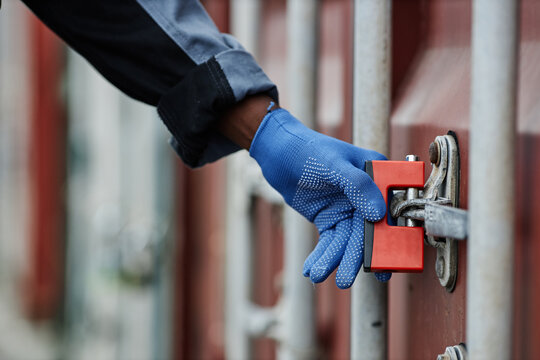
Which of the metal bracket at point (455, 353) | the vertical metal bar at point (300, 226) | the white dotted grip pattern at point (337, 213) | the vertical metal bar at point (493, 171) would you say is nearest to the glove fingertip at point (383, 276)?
the white dotted grip pattern at point (337, 213)

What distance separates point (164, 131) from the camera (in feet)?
10.6

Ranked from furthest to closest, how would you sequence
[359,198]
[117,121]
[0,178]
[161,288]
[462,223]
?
[0,178] → [117,121] → [161,288] → [359,198] → [462,223]

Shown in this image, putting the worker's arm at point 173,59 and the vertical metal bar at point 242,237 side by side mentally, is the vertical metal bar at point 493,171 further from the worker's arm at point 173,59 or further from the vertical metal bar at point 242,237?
the vertical metal bar at point 242,237

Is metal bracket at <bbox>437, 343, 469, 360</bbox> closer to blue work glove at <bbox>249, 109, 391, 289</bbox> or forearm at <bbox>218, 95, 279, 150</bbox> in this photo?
blue work glove at <bbox>249, 109, 391, 289</bbox>

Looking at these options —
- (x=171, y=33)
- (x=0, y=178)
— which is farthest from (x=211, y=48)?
(x=0, y=178)

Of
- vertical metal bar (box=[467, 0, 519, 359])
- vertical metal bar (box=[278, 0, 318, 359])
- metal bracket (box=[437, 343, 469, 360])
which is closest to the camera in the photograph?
vertical metal bar (box=[467, 0, 519, 359])

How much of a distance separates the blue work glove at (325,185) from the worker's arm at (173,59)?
8 cm

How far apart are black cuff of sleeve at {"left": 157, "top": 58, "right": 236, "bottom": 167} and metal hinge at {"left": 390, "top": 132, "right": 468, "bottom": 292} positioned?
1.04 feet

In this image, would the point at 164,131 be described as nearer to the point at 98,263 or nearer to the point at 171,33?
the point at 98,263

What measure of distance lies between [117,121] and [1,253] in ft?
8.08

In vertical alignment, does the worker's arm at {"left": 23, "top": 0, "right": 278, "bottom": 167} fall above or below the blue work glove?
A: above

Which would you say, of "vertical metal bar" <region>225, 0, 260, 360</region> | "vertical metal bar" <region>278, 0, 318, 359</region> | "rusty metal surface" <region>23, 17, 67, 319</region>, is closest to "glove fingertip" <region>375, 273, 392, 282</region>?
"vertical metal bar" <region>278, 0, 318, 359</region>

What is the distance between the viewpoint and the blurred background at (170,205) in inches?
38.8

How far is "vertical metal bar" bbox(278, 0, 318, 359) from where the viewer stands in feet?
4.87
